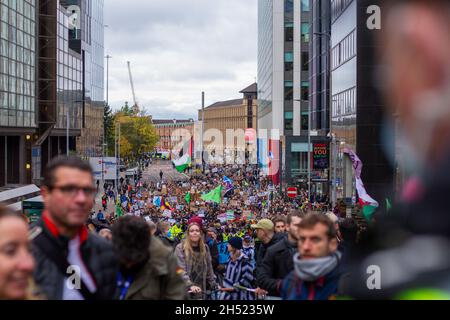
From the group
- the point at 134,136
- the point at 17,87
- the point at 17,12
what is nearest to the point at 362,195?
the point at 17,87

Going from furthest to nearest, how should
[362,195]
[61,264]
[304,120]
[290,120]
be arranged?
[290,120]
[304,120]
[362,195]
[61,264]

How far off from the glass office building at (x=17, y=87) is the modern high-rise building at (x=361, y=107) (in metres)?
19.9

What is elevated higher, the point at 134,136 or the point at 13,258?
the point at 134,136

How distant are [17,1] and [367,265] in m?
47.4

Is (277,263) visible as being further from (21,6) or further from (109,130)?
(109,130)

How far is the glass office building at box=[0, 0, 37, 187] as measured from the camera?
152ft

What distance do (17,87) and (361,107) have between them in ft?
73.8

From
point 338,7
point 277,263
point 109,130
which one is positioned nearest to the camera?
point 277,263

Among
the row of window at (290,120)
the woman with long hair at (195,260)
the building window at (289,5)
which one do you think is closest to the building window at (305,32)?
the building window at (289,5)

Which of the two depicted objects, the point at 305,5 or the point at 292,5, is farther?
the point at 292,5

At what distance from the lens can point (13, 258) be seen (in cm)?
385

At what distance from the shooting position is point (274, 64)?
309 feet

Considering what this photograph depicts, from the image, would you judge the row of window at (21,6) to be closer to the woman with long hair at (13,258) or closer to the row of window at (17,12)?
the row of window at (17,12)

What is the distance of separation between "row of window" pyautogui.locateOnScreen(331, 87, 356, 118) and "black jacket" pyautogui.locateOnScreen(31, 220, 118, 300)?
36.5 m
